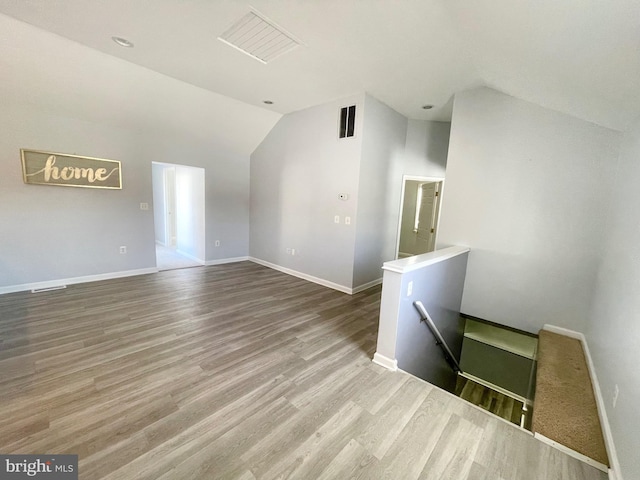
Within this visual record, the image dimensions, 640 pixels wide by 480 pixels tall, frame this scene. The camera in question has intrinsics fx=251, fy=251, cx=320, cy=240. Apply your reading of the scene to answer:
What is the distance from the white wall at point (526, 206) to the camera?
296 centimetres

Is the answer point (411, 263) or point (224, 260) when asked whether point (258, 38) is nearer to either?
point (411, 263)

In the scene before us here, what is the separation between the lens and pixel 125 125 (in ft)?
14.4

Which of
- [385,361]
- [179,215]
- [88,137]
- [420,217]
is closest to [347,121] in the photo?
[385,361]

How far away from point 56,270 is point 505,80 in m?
6.90

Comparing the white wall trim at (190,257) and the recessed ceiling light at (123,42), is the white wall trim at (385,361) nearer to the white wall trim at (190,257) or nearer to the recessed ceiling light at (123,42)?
the recessed ceiling light at (123,42)

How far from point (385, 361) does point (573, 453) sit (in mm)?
1332

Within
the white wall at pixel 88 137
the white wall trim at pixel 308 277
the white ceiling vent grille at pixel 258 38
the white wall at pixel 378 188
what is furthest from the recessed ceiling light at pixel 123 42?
the white wall trim at pixel 308 277

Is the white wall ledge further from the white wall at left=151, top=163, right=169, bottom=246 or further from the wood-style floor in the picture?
the white wall at left=151, top=163, right=169, bottom=246

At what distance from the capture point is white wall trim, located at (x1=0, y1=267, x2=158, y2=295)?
Result: 3746 mm

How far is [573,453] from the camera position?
5.52 ft

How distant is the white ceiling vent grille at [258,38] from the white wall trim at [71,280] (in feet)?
14.1

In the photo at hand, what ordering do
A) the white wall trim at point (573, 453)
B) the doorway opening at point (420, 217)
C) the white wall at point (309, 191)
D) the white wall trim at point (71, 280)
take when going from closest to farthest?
the white wall trim at point (573, 453) < the white wall trim at point (71, 280) < the white wall at point (309, 191) < the doorway opening at point (420, 217)

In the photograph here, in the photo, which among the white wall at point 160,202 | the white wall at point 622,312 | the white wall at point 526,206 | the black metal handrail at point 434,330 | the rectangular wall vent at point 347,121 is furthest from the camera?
the white wall at point 160,202

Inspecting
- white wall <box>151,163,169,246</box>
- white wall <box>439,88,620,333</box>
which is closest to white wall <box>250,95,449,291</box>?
white wall <box>439,88,620,333</box>
